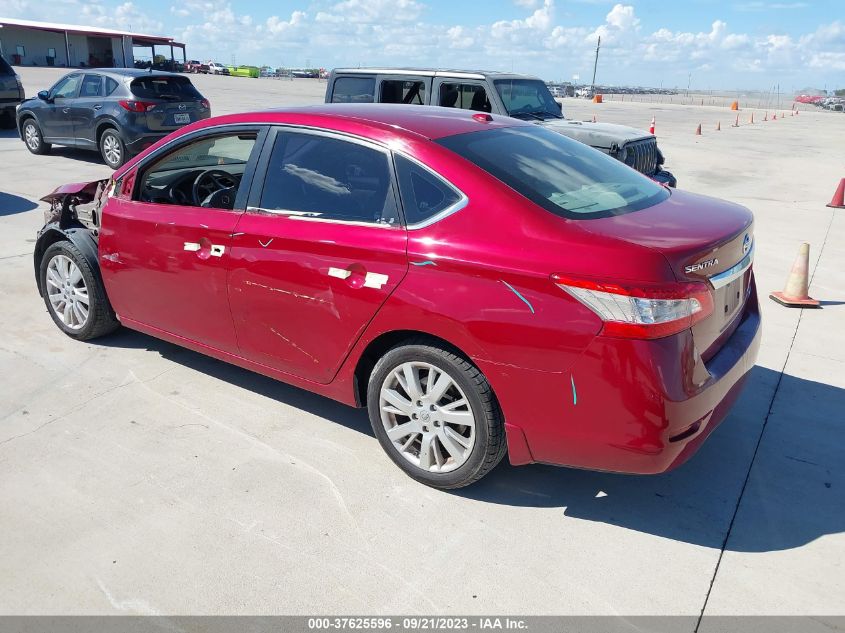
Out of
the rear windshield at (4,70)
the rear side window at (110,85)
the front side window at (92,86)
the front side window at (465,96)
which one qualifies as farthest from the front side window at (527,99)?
the rear windshield at (4,70)

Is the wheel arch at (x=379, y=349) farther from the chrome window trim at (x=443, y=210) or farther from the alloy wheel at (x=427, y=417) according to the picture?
the chrome window trim at (x=443, y=210)

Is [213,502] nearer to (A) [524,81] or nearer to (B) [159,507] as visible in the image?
(B) [159,507]

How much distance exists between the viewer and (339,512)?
129 inches

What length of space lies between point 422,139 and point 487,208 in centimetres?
56

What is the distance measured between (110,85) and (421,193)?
11283 millimetres

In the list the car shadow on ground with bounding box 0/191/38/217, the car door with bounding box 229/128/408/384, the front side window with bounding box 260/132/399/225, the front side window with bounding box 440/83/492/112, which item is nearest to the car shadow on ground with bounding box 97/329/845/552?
the car door with bounding box 229/128/408/384

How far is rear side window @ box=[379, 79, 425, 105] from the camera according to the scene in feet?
31.4

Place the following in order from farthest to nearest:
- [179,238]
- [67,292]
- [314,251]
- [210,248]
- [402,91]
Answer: [402,91] < [67,292] < [179,238] < [210,248] < [314,251]

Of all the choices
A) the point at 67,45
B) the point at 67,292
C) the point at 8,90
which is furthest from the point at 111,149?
the point at 67,45

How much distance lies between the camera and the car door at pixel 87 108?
Result: 496 inches

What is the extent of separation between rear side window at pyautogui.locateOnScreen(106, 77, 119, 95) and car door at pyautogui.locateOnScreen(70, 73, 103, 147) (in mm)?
163

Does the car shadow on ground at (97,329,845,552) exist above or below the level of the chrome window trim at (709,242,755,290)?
below

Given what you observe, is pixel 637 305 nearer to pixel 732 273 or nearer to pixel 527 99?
pixel 732 273

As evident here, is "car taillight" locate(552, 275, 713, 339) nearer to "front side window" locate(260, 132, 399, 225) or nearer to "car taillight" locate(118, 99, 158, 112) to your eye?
"front side window" locate(260, 132, 399, 225)
